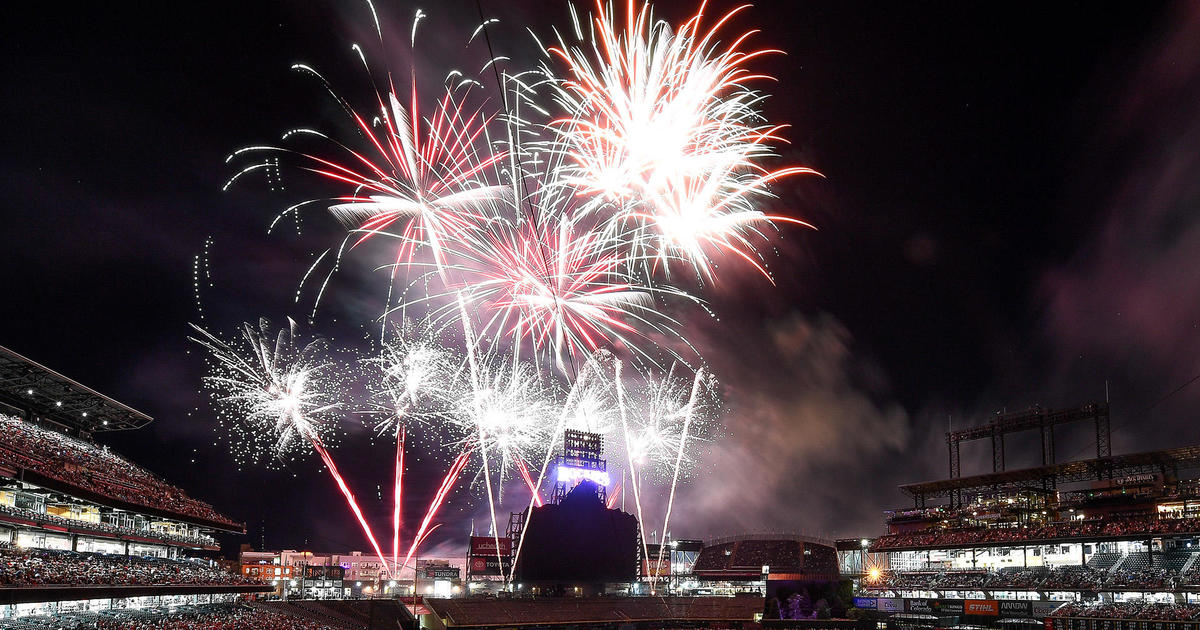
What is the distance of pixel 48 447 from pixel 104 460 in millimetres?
8319

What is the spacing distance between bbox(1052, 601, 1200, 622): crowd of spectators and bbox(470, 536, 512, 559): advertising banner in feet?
125

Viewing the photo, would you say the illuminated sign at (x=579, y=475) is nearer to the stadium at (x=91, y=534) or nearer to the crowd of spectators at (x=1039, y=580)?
the stadium at (x=91, y=534)

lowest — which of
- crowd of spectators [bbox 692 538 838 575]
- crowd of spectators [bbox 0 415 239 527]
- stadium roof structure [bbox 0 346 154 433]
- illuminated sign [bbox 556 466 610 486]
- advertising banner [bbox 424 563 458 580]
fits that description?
crowd of spectators [bbox 692 538 838 575]

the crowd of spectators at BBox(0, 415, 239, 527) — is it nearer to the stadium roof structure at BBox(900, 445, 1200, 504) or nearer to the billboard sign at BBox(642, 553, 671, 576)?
the billboard sign at BBox(642, 553, 671, 576)

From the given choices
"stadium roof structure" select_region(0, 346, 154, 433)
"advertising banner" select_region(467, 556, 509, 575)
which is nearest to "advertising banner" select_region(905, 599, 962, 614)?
"advertising banner" select_region(467, 556, 509, 575)

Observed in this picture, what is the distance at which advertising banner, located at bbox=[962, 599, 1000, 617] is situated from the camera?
52.7 metres

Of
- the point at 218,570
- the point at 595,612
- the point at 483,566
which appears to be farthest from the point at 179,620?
the point at 483,566

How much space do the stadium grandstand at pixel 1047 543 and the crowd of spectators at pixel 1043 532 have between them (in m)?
0.11

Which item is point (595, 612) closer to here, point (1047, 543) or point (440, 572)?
point (440, 572)

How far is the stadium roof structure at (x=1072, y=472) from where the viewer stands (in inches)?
2331

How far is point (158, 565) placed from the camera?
41375 mm

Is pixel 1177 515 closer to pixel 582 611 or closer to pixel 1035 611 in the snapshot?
pixel 1035 611

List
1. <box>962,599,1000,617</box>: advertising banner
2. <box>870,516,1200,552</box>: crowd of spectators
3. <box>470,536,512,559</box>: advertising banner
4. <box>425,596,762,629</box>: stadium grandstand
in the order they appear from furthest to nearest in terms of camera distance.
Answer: <box>470,536,512,559</box>: advertising banner
<box>870,516,1200,552</box>: crowd of spectators
<box>425,596,762,629</box>: stadium grandstand
<box>962,599,1000,617</box>: advertising banner

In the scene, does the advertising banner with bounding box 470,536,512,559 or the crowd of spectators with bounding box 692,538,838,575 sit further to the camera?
the crowd of spectators with bounding box 692,538,838,575
